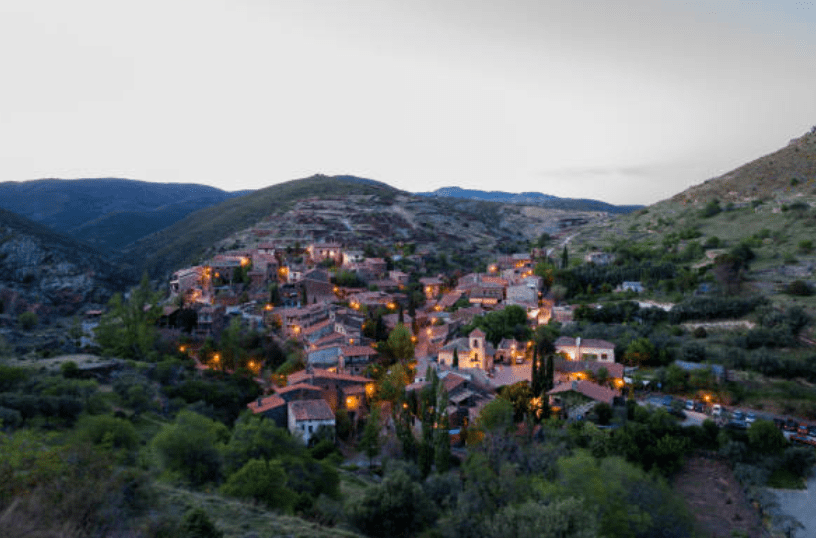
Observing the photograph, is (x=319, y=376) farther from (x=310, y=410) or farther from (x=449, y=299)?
(x=449, y=299)

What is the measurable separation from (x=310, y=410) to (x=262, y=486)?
14.8 metres

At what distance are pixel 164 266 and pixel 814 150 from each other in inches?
4267

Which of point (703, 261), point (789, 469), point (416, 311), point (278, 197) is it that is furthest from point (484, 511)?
point (278, 197)

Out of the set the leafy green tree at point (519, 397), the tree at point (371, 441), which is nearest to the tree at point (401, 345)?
the leafy green tree at point (519, 397)

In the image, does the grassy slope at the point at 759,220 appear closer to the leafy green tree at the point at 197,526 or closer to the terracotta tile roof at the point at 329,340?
the terracotta tile roof at the point at 329,340

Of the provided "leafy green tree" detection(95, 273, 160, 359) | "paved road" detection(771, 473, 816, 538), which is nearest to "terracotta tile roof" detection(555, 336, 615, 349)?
"paved road" detection(771, 473, 816, 538)

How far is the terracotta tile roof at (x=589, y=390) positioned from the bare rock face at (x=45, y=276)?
199ft

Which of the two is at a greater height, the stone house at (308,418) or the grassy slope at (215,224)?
the grassy slope at (215,224)

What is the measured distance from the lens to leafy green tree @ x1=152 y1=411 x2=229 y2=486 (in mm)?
16359

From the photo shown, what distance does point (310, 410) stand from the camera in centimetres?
2978

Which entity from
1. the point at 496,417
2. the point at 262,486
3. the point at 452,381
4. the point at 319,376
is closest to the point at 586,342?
the point at 452,381

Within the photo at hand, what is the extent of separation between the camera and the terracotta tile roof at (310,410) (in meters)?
29.2

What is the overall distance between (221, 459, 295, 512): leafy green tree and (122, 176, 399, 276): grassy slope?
230 feet

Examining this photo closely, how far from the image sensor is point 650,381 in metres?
31.7
